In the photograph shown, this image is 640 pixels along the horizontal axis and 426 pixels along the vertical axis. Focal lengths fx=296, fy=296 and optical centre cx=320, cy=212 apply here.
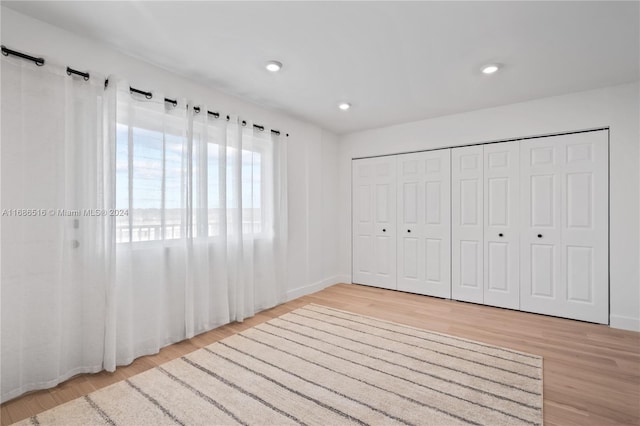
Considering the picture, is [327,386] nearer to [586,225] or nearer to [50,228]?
[50,228]

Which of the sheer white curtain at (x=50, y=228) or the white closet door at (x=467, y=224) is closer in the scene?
the sheer white curtain at (x=50, y=228)

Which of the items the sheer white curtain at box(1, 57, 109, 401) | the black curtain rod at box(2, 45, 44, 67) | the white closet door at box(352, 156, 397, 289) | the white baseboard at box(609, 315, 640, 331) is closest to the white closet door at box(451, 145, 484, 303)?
the white closet door at box(352, 156, 397, 289)

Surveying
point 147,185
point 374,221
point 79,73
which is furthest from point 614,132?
point 79,73

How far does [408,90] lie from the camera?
334 cm

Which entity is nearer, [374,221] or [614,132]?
[614,132]

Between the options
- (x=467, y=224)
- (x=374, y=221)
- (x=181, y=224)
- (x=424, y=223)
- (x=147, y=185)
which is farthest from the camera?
(x=374, y=221)

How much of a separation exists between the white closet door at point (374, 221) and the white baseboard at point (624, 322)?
2.49 meters

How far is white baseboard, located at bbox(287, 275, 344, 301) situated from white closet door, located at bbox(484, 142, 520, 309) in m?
2.28

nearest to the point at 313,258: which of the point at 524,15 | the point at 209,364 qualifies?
the point at 209,364

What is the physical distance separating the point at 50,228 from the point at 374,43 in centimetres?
279

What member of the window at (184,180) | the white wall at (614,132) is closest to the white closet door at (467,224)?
the white wall at (614,132)

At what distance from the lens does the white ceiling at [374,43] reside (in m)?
2.00

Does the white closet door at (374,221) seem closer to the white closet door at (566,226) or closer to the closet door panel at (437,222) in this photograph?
the closet door panel at (437,222)

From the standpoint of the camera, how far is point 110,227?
7.60 ft
